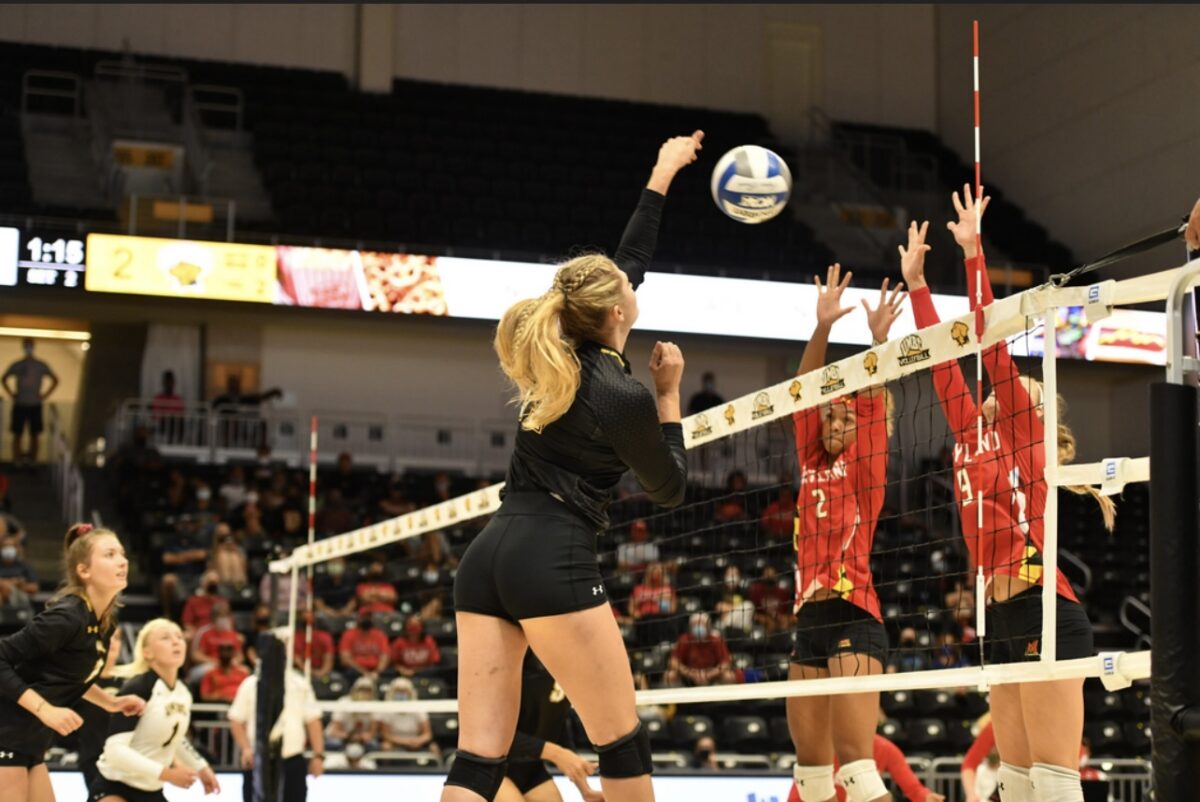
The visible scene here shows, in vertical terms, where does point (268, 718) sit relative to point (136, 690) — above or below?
below

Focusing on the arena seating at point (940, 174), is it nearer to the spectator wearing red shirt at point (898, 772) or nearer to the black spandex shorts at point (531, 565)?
the spectator wearing red shirt at point (898, 772)

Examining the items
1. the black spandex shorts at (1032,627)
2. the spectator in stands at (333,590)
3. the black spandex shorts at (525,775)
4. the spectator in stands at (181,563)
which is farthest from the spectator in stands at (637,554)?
the black spandex shorts at (1032,627)

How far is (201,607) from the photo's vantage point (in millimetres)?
13711

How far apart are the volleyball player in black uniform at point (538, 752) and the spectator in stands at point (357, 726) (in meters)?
5.75

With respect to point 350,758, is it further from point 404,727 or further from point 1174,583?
point 1174,583

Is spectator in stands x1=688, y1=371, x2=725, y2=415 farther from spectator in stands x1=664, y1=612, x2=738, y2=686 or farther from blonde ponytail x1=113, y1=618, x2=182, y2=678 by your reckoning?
blonde ponytail x1=113, y1=618, x2=182, y2=678

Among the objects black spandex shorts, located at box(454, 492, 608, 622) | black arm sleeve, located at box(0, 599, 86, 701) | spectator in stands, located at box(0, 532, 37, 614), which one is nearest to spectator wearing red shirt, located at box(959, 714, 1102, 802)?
black arm sleeve, located at box(0, 599, 86, 701)

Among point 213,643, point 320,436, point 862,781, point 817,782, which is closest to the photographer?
point 862,781

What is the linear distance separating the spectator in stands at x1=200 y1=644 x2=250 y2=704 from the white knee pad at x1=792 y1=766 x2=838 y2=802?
7506 mm

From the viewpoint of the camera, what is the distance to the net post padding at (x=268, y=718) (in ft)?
27.5

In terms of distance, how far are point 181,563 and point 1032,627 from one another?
1213cm

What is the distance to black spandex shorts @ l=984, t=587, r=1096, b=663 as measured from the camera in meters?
4.80

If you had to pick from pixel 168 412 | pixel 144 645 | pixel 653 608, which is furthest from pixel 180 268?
pixel 144 645

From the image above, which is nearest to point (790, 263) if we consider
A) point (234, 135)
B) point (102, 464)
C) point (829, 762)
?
point (234, 135)
